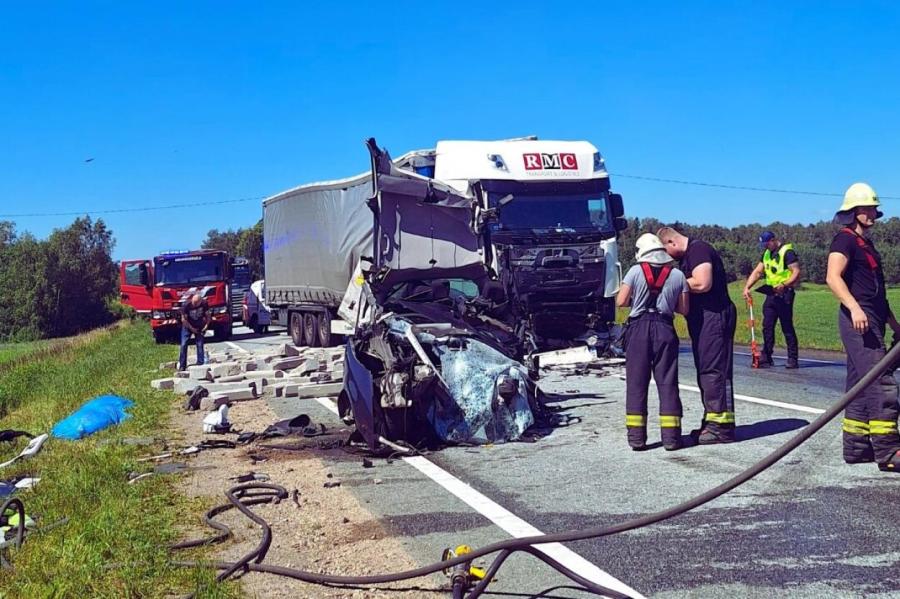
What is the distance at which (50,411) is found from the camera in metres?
12.8

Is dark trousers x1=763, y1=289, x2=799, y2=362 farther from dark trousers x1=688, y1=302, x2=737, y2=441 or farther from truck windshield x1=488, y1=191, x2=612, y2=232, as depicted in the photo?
dark trousers x1=688, y1=302, x2=737, y2=441

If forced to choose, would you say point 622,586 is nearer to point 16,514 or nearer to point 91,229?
point 16,514

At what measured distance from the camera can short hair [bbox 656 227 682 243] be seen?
25.1 ft

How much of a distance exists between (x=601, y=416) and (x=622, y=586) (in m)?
5.21

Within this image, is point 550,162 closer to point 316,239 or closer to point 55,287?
point 316,239

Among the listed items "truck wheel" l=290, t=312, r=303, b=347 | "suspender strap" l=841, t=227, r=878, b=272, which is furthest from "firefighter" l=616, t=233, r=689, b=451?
"truck wheel" l=290, t=312, r=303, b=347

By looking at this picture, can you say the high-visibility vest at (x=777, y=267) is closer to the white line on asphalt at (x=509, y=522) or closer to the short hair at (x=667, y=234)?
the short hair at (x=667, y=234)

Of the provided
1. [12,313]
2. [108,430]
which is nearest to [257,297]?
[108,430]

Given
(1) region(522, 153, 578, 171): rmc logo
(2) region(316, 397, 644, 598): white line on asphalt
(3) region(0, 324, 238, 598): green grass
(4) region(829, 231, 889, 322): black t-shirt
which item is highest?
(1) region(522, 153, 578, 171): rmc logo

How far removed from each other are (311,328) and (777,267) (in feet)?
37.5

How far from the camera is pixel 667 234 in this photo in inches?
301

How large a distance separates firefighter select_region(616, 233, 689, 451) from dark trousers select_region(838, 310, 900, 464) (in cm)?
132

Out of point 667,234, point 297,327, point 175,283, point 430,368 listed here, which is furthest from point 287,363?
point 175,283

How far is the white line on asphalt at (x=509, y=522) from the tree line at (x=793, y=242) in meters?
30.2
